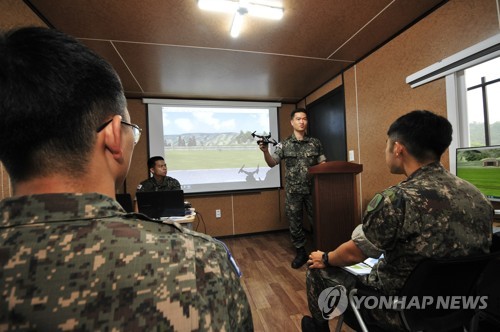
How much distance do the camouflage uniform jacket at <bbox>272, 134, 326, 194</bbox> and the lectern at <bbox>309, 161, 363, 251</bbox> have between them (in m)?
0.85

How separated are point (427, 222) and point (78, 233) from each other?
109 cm

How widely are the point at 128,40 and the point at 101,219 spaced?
2136 millimetres

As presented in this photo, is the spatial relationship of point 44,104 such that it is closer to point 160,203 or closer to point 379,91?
point 160,203

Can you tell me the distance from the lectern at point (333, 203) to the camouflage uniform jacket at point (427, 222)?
0.87 metres

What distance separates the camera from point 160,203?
80.6 inches

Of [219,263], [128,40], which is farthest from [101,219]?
[128,40]

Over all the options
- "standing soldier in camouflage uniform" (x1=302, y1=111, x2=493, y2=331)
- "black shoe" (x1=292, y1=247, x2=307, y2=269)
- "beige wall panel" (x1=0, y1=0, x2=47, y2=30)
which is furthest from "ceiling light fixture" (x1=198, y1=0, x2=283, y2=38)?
"black shoe" (x1=292, y1=247, x2=307, y2=269)

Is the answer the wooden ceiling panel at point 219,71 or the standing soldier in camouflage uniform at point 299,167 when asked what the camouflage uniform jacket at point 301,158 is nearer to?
the standing soldier in camouflage uniform at point 299,167

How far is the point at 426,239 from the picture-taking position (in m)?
0.83

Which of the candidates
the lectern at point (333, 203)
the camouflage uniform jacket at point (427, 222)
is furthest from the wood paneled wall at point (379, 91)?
the camouflage uniform jacket at point (427, 222)

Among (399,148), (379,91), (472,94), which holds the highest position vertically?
(379,91)

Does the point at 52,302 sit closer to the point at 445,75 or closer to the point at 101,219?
the point at 101,219

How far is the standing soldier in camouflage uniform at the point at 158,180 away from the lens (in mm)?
2828

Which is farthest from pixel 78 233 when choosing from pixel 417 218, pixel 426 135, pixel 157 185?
pixel 157 185
